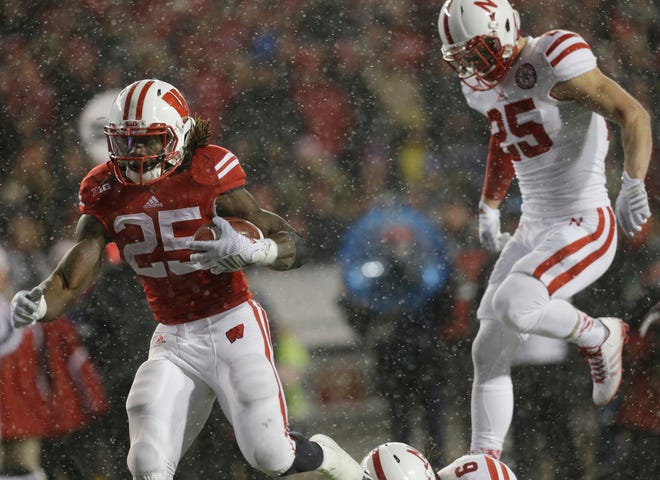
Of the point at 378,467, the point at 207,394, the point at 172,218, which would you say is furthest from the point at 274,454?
the point at 172,218

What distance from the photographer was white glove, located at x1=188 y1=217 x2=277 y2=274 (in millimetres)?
1747

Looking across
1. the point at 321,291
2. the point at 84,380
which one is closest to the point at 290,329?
the point at 321,291

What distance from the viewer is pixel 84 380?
8.77 ft

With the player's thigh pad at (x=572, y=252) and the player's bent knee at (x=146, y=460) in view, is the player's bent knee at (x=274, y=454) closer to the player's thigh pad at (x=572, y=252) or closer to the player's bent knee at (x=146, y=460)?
the player's bent knee at (x=146, y=460)

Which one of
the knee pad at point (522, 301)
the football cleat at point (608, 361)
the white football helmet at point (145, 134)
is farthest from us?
the football cleat at point (608, 361)

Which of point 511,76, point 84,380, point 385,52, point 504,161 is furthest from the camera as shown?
point 385,52

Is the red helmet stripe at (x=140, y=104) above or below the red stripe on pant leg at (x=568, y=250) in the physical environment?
above

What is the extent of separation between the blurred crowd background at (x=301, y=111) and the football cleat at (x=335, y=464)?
0.79 metres

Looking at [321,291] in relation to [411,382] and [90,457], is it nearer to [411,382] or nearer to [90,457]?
[411,382]

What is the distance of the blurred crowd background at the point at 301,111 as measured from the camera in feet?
9.04

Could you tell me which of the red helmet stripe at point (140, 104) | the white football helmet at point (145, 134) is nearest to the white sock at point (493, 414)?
the white football helmet at point (145, 134)

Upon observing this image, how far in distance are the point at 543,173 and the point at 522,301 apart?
35 centimetres

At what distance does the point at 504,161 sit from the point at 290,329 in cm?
77

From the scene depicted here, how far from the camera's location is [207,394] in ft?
6.33
